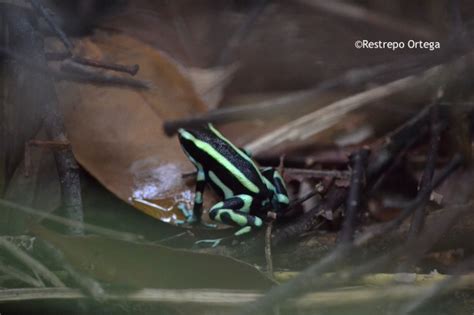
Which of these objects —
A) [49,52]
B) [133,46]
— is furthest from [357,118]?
[49,52]

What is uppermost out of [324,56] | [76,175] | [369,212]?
[324,56]

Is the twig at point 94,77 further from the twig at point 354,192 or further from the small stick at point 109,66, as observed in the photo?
the twig at point 354,192

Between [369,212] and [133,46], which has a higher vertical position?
[133,46]

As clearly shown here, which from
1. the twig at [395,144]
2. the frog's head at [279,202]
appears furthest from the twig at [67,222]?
the twig at [395,144]

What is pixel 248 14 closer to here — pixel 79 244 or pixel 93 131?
pixel 93 131

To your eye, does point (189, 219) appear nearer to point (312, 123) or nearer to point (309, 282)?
point (312, 123)
